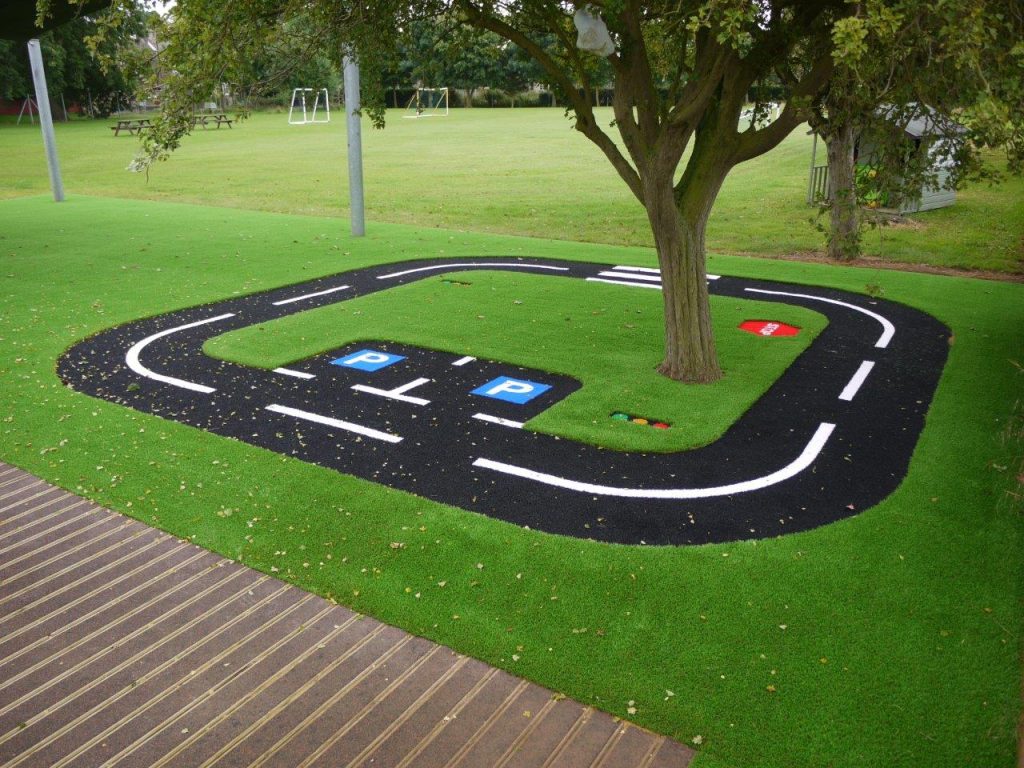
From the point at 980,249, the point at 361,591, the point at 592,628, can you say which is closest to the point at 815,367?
the point at 592,628

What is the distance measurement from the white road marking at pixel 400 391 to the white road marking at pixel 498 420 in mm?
738

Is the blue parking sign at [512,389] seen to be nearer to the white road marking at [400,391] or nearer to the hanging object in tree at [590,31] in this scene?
the white road marking at [400,391]

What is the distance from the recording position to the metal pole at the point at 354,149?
58.6 ft

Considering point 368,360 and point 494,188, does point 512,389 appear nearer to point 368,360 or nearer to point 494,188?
point 368,360

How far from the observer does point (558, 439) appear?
847 centimetres

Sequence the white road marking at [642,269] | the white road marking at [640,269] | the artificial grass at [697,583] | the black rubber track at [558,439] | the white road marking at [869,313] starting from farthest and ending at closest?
the white road marking at [640,269], the white road marking at [642,269], the white road marking at [869,313], the black rubber track at [558,439], the artificial grass at [697,583]

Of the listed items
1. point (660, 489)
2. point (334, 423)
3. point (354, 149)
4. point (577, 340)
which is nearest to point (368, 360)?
point (334, 423)

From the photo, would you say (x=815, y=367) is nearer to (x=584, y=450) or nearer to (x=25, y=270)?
(x=584, y=450)

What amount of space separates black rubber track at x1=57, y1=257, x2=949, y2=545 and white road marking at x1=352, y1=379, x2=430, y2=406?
94 millimetres

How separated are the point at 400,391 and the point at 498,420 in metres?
1.46

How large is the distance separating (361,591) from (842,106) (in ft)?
20.9

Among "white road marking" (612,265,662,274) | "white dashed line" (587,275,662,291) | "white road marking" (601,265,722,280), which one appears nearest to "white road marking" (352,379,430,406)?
"white dashed line" (587,275,662,291)

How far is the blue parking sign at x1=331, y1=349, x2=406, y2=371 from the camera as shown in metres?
10.6

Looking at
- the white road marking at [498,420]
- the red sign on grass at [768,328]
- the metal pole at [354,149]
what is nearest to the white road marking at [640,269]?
the red sign on grass at [768,328]
